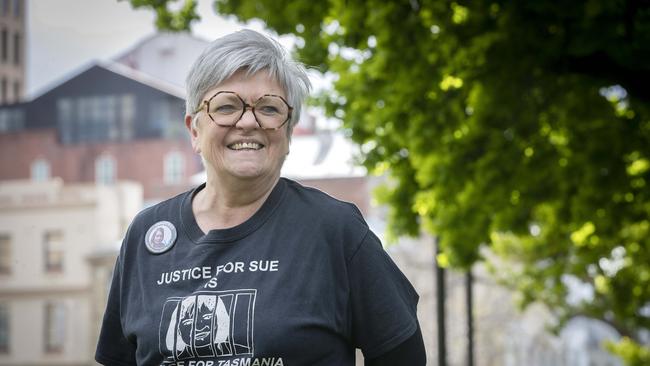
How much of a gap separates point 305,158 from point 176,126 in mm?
25824

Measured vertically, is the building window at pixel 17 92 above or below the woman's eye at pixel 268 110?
above

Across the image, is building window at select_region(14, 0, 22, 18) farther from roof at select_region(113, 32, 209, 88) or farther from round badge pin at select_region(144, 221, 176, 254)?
round badge pin at select_region(144, 221, 176, 254)

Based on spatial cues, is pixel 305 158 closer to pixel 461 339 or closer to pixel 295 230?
pixel 461 339

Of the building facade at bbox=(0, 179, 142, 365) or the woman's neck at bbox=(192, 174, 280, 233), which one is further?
the building facade at bbox=(0, 179, 142, 365)

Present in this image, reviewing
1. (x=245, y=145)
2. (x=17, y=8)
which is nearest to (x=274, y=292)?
(x=245, y=145)

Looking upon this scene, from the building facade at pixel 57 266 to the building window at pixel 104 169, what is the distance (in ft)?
9.58

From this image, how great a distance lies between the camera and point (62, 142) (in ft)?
216

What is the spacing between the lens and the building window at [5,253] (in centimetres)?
6000

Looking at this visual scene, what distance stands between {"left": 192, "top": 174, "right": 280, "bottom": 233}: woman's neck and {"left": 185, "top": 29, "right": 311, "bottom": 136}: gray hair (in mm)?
164

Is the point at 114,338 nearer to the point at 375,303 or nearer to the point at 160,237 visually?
the point at 160,237

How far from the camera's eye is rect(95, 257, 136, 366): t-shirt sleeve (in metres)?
2.97

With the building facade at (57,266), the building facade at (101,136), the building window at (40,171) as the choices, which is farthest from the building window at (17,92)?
the building facade at (57,266)

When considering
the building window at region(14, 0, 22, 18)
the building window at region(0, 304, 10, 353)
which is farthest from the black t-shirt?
the building window at region(0, 304, 10, 353)

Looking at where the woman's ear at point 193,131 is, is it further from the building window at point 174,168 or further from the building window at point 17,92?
the building window at point 174,168
